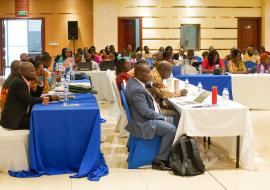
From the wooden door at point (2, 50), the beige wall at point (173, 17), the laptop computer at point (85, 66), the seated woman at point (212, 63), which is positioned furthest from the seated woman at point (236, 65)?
the wooden door at point (2, 50)

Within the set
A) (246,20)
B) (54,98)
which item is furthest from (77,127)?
(246,20)

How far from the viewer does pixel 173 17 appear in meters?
16.4

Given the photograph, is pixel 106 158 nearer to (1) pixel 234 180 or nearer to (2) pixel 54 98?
(2) pixel 54 98

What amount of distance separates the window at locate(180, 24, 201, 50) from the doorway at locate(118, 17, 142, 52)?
4.75 ft

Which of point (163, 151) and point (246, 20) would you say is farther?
point (246, 20)

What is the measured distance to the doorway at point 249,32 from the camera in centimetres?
1686

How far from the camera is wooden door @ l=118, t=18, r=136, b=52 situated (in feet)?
53.7

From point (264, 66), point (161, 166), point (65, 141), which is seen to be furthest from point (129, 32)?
point (65, 141)

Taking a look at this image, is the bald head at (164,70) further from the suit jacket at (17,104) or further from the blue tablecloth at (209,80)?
the blue tablecloth at (209,80)

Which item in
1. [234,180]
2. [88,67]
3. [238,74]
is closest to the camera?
[234,180]

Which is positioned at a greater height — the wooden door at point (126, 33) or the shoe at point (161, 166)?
the wooden door at point (126, 33)

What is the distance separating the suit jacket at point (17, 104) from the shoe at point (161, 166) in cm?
133

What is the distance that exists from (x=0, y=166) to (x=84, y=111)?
1011 millimetres

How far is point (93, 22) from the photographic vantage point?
16234mm
